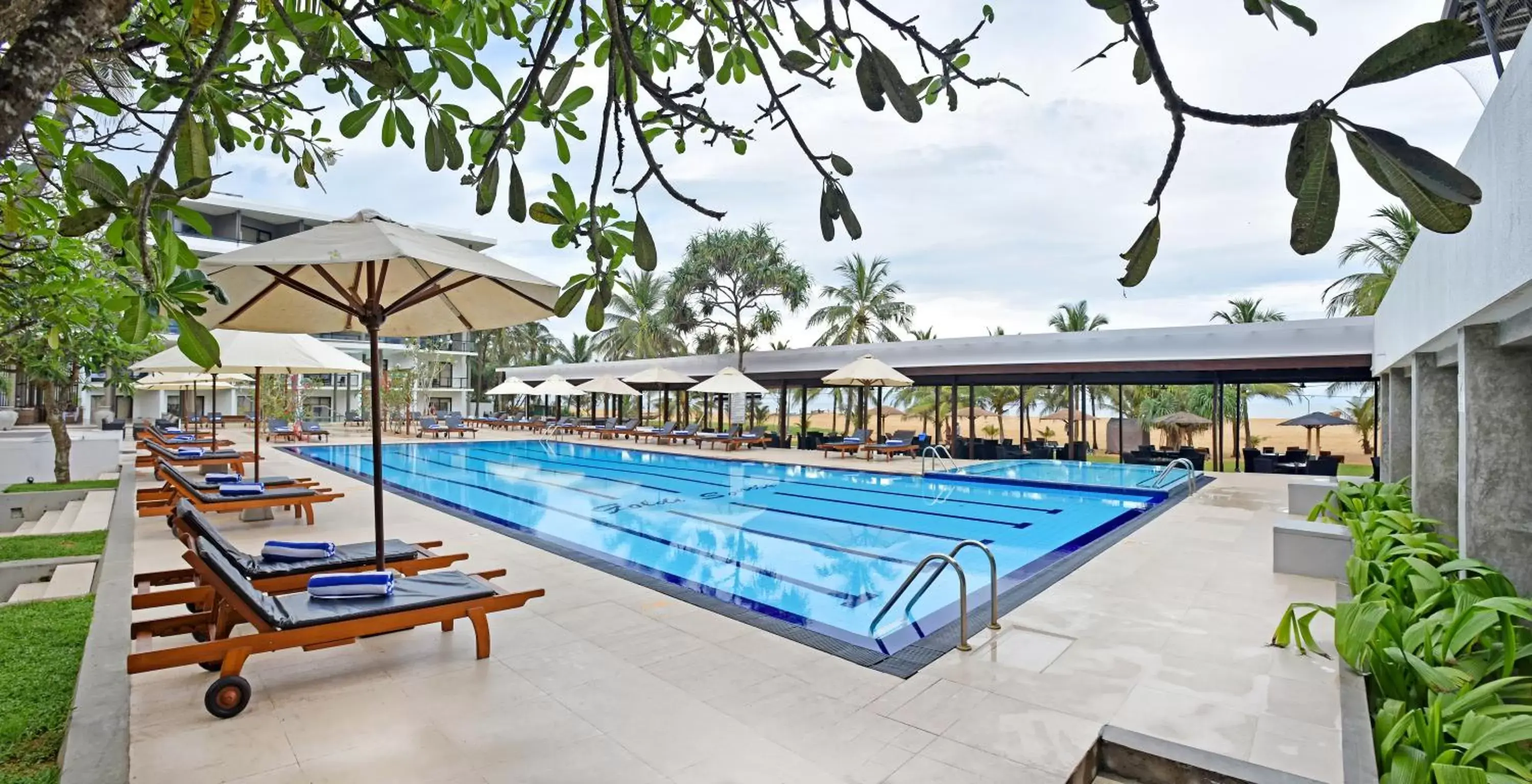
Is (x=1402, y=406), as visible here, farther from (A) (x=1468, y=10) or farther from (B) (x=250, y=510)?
(B) (x=250, y=510)

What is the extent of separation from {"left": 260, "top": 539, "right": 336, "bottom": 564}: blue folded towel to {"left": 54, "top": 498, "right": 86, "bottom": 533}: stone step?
6.36 m

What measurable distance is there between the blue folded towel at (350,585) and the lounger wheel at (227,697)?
687 millimetres

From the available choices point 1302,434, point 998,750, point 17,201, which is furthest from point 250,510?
point 1302,434

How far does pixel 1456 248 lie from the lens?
3934 millimetres

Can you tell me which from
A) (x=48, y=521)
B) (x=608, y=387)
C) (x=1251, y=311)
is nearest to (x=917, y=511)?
(x=48, y=521)

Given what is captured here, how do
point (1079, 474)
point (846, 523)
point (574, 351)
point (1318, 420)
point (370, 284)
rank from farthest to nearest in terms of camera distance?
point (574, 351) < point (1318, 420) < point (1079, 474) < point (846, 523) < point (370, 284)

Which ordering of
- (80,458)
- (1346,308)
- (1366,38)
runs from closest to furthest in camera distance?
(1366,38) < (80,458) < (1346,308)

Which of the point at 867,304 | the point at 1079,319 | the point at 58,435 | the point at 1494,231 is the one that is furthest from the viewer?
the point at 1079,319

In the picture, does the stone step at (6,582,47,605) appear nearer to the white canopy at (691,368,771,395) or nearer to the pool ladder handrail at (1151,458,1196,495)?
the pool ladder handrail at (1151,458,1196,495)

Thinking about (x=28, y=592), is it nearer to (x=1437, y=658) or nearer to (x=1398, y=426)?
(x=1437, y=658)

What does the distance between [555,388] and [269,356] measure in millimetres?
19908

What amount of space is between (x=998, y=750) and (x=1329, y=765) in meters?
1.44

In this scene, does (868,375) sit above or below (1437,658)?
above

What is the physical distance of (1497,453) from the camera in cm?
420
